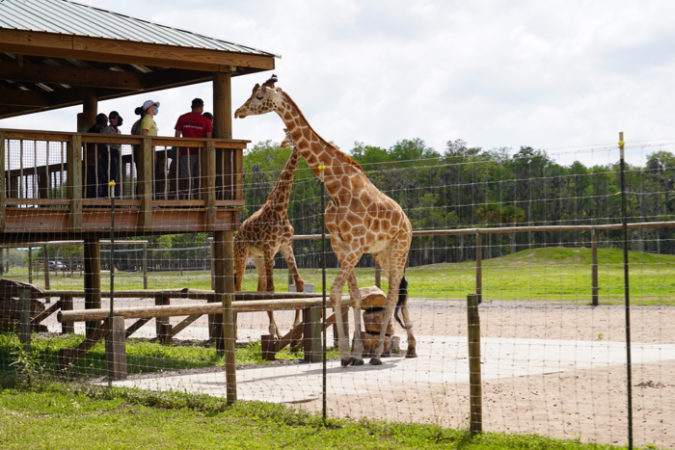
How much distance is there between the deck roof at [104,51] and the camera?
40.5ft

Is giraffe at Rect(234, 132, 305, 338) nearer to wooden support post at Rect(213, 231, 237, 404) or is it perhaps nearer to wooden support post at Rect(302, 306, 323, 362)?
wooden support post at Rect(213, 231, 237, 404)

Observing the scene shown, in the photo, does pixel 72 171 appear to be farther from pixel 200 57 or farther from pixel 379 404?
pixel 379 404

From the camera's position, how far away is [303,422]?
7.77 meters

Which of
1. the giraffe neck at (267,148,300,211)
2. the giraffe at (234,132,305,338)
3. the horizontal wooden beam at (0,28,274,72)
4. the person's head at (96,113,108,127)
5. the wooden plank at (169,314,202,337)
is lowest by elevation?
the wooden plank at (169,314,202,337)

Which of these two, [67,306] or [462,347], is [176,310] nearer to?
[462,347]

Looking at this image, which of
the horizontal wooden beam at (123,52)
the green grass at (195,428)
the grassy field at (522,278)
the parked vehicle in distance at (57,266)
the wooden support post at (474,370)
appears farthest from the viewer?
the parked vehicle in distance at (57,266)

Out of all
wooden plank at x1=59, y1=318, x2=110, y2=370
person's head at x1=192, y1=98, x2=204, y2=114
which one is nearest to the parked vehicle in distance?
person's head at x1=192, y1=98, x2=204, y2=114

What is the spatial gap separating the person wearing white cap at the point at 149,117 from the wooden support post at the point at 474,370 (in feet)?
25.9

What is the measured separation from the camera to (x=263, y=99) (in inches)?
508

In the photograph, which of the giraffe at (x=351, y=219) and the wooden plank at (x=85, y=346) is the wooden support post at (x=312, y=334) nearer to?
the giraffe at (x=351, y=219)

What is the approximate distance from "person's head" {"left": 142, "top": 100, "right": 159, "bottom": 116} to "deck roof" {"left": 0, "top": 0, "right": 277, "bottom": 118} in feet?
2.00

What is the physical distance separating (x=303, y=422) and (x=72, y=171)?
6.50 meters

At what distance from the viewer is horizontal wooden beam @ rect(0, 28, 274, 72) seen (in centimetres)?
1206

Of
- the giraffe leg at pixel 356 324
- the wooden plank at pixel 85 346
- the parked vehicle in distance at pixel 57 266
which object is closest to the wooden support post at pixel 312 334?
the giraffe leg at pixel 356 324
